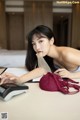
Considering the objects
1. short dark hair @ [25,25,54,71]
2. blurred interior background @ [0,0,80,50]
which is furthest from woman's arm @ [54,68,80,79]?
blurred interior background @ [0,0,80,50]

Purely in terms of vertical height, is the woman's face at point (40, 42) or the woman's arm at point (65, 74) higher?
the woman's face at point (40, 42)

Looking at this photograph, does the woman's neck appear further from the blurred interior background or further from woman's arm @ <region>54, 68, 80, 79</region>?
the blurred interior background

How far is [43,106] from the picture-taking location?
63 cm

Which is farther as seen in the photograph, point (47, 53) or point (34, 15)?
point (34, 15)

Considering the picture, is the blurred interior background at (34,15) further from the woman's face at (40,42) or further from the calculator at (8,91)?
the calculator at (8,91)

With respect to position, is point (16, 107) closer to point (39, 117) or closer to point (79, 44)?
point (39, 117)

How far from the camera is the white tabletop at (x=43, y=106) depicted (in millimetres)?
573

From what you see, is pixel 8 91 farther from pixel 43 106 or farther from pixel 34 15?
pixel 34 15

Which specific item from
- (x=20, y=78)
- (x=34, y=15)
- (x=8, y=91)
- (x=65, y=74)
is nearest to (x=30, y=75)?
(x=20, y=78)

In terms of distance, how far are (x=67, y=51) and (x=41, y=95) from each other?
41 centimetres

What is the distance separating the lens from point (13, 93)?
2.30 ft

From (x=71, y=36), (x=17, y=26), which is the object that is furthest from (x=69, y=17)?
(x=17, y=26)

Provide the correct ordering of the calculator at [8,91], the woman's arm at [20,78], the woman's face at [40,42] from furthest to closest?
the woman's face at [40,42], the woman's arm at [20,78], the calculator at [8,91]

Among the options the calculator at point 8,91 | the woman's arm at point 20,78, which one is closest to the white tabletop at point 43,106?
the calculator at point 8,91
